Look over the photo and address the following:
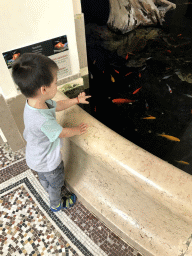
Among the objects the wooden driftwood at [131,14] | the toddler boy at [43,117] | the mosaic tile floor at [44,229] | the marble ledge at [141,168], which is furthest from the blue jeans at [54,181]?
the wooden driftwood at [131,14]

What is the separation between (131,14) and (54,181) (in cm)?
297

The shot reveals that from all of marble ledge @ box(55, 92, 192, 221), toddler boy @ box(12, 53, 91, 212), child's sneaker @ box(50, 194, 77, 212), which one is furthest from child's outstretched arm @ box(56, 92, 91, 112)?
child's sneaker @ box(50, 194, 77, 212)

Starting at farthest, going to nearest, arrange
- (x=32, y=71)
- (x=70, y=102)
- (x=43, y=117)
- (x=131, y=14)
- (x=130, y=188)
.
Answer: (x=131, y=14), (x=70, y=102), (x=130, y=188), (x=43, y=117), (x=32, y=71)

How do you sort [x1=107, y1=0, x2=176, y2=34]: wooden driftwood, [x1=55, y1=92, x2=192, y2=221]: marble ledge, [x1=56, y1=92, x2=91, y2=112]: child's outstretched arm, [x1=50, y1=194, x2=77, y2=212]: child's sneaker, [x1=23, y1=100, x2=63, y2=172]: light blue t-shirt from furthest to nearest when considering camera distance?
[x1=107, y1=0, x2=176, y2=34]: wooden driftwood
[x1=50, y1=194, x2=77, y2=212]: child's sneaker
[x1=56, y1=92, x2=91, y2=112]: child's outstretched arm
[x1=23, y1=100, x2=63, y2=172]: light blue t-shirt
[x1=55, y1=92, x2=192, y2=221]: marble ledge

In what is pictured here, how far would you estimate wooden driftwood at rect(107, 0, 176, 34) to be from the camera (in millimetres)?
2963

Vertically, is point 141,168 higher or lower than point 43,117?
lower

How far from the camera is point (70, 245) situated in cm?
131

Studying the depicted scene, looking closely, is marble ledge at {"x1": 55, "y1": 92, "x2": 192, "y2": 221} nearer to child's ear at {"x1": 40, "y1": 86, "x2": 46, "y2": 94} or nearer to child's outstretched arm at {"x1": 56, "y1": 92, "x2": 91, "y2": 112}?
child's outstretched arm at {"x1": 56, "y1": 92, "x2": 91, "y2": 112}

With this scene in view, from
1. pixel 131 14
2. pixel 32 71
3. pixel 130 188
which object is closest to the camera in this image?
pixel 32 71

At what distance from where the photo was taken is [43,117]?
0.97 m

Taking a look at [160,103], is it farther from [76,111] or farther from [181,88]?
[76,111]

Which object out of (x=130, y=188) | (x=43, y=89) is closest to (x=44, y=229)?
(x=130, y=188)

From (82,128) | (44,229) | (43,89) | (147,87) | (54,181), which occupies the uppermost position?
(43,89)

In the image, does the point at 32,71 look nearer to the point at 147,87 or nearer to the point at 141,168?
the point at 141,168
